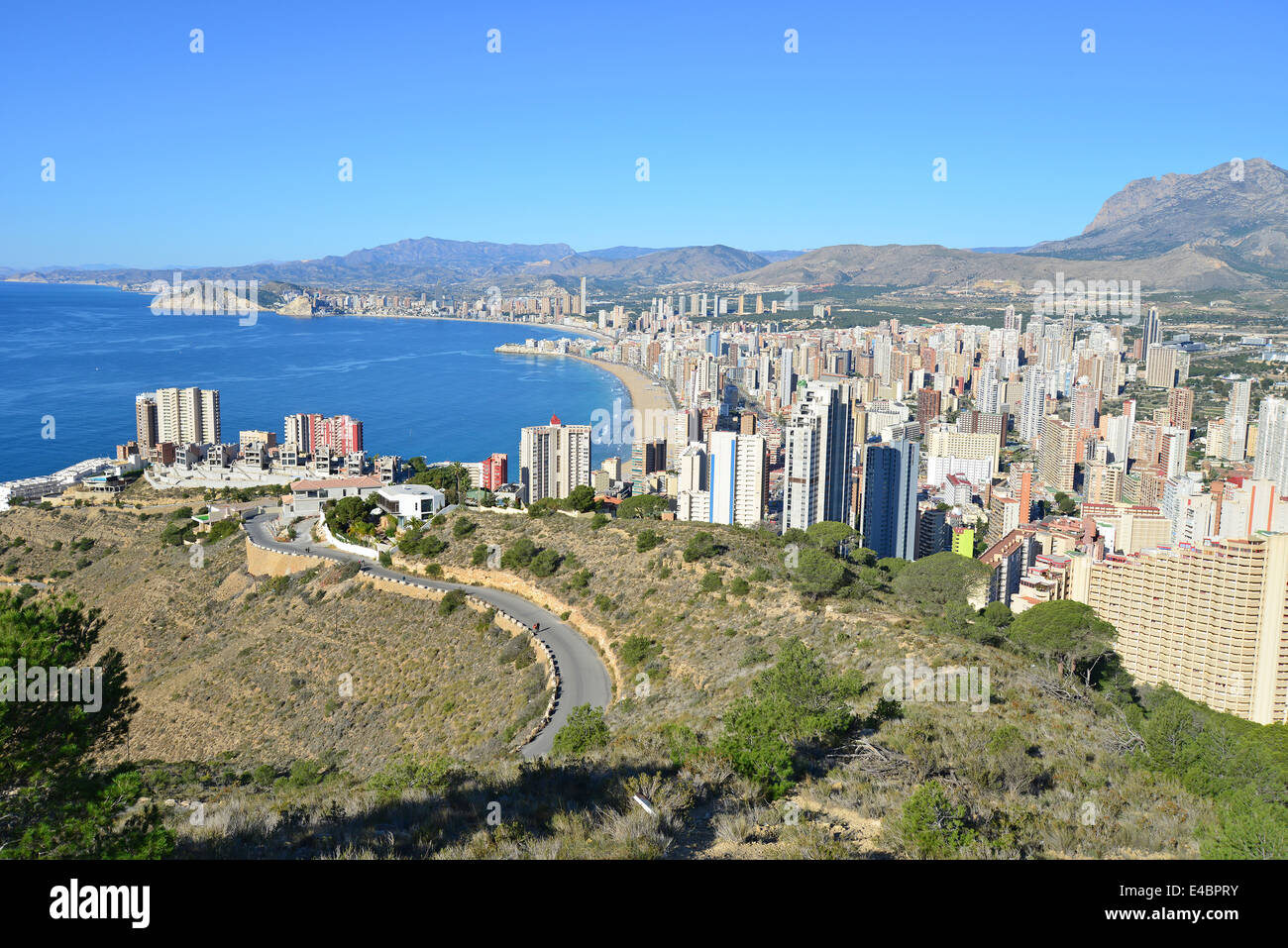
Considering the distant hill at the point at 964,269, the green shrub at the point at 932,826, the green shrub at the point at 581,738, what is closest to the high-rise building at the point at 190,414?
the green shrub at the point at 581,738

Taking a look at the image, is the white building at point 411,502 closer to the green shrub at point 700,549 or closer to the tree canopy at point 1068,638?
the green shrub at point 700,549

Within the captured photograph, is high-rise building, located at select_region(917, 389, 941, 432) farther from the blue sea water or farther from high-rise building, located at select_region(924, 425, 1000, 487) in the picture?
the blue sea water

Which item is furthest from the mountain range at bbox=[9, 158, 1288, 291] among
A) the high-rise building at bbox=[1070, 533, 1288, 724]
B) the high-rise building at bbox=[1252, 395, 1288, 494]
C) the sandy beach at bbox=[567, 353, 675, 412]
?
the high-rise building at bbox=[1070, 533, 1288, 724]

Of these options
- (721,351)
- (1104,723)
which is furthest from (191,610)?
(721,351)

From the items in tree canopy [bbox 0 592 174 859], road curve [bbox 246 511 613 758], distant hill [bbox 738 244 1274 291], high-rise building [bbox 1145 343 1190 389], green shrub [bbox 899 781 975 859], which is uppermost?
distant hill [bbox 738 244 1274 291]

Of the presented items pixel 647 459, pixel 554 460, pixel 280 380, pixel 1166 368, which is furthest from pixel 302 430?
pixel 1166 368

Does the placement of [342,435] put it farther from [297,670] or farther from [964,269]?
[964,269]
